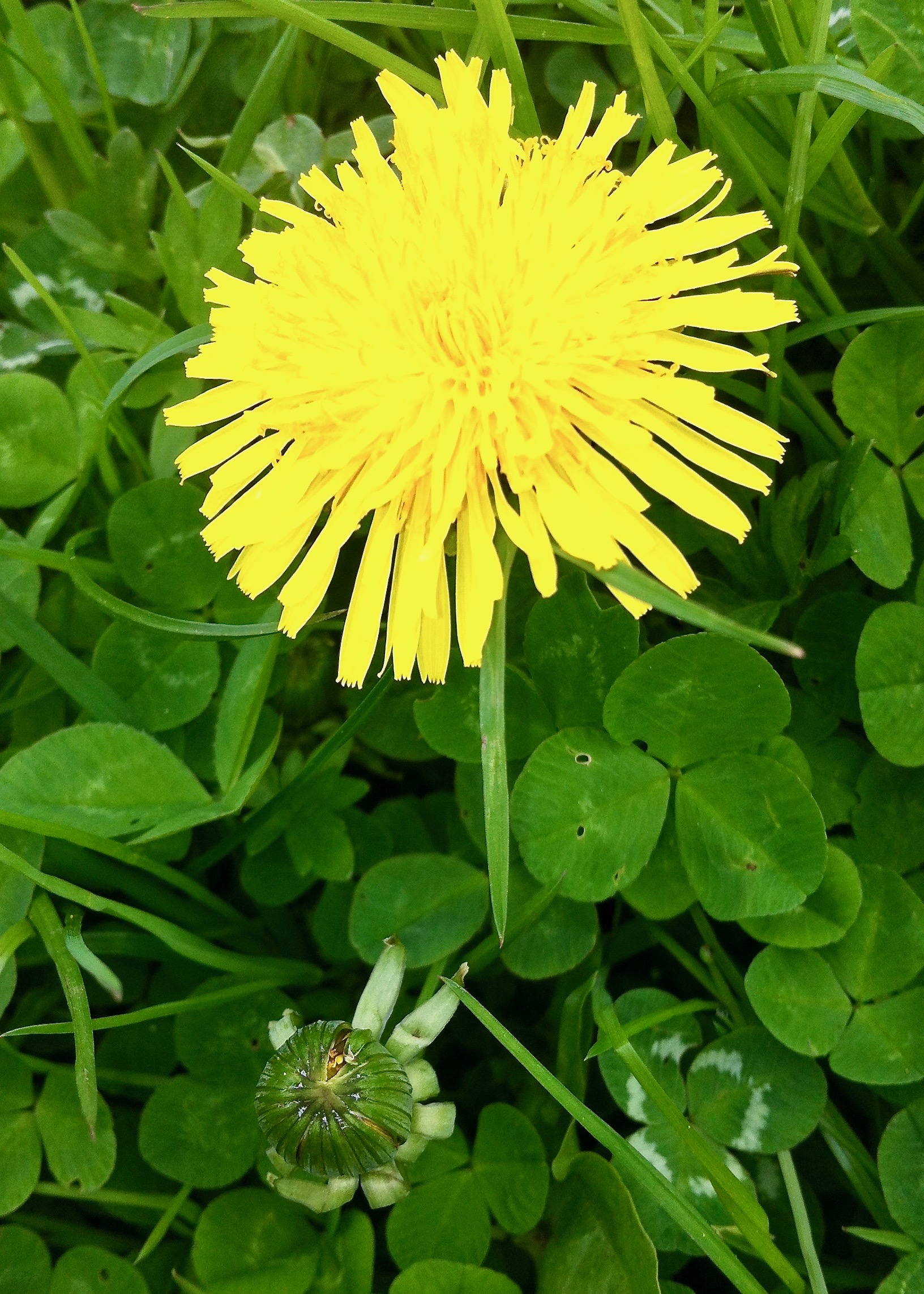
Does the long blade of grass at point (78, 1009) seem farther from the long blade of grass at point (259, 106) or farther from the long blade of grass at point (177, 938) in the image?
the long blade of grass at point (259, 106)

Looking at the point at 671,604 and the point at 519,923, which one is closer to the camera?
the point at 671,604

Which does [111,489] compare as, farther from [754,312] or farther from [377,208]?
[754,312]

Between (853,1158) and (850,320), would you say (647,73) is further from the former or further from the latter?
(853,1158)

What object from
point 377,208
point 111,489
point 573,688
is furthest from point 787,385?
point 111,489

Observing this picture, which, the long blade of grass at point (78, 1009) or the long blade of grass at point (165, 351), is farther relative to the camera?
the long blade of grass at point (165, 351)

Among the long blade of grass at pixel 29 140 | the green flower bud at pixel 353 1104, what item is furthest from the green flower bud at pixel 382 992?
the long blade of grass at pixel 29 140

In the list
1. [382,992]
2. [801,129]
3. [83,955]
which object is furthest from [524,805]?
[801,129]

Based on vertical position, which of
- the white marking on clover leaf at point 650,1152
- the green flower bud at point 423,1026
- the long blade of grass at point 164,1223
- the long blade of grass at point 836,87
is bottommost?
the long blade of grass at point 164,1223
